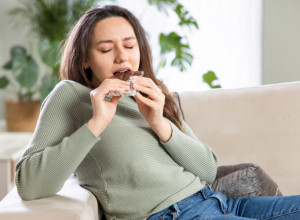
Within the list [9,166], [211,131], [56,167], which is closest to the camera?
[56,167]

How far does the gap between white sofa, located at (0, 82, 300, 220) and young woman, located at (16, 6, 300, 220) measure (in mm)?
360

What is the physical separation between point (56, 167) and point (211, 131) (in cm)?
83

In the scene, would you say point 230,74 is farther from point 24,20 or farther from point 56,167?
point 56,167

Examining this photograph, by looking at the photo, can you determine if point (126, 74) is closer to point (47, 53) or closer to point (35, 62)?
point (47, 53)

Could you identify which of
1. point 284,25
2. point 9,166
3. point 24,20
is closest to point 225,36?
point 284,25

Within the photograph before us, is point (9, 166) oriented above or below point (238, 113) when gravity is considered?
below

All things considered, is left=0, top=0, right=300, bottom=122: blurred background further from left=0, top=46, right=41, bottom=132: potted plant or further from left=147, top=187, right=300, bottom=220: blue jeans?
left=147, top=187, right=300, bottom=220: blue jeans

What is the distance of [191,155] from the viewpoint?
62.6 inches

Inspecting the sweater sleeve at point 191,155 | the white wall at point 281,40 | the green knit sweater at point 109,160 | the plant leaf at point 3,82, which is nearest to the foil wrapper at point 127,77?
the green knit sweater at point 109,160

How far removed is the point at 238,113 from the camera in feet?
6.63

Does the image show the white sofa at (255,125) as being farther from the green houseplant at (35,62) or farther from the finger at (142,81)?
the green houseplant at (35,62)

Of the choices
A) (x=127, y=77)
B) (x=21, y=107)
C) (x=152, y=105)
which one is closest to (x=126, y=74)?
(x=127, y=77)

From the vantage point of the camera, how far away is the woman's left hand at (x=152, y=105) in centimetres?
142

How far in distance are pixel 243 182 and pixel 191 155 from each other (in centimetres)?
29
